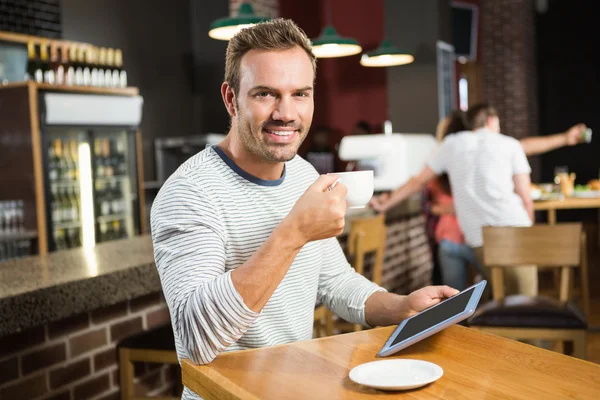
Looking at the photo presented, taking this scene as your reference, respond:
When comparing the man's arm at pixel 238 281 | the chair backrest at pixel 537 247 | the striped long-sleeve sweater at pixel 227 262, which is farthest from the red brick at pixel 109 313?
the chair backrest at pixel 537 247

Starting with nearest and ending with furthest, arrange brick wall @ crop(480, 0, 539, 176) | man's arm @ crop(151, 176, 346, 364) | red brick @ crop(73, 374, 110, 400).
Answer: man's arm @ crop(151, 176, 346, 364) → red brick @ crop(73, 374, 110, 400) → brick wall @ crop(480, 0, 539, 176)

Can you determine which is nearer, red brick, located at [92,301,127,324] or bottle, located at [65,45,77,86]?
red brick, located at [92,301,127,324]

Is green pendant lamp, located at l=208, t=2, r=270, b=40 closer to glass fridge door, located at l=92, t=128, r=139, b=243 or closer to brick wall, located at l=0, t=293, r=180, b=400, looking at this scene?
brick wall, located at l=0, t=293, r=180, b=400

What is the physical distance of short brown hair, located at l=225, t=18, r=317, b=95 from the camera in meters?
1.45

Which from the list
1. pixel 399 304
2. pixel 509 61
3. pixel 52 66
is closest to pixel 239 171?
pixel 399 304

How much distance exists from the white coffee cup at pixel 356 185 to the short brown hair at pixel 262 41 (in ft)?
1.14

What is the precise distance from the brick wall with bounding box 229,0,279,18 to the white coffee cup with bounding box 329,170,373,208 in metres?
5.59

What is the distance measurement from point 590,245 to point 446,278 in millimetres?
4498

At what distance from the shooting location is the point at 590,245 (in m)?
7.86

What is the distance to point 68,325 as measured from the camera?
7.07ft

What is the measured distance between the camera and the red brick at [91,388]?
221 cm

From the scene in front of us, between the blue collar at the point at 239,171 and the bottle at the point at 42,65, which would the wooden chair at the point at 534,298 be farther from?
the bottle at the point at 42,65

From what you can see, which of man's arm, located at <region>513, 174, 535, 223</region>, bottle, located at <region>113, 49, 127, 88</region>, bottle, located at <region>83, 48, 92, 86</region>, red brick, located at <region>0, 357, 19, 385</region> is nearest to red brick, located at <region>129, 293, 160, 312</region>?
red brick, located at <region>0, 357, 19, 385</region>

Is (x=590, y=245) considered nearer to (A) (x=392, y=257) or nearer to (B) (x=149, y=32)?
(A) (x=392, y=257)
